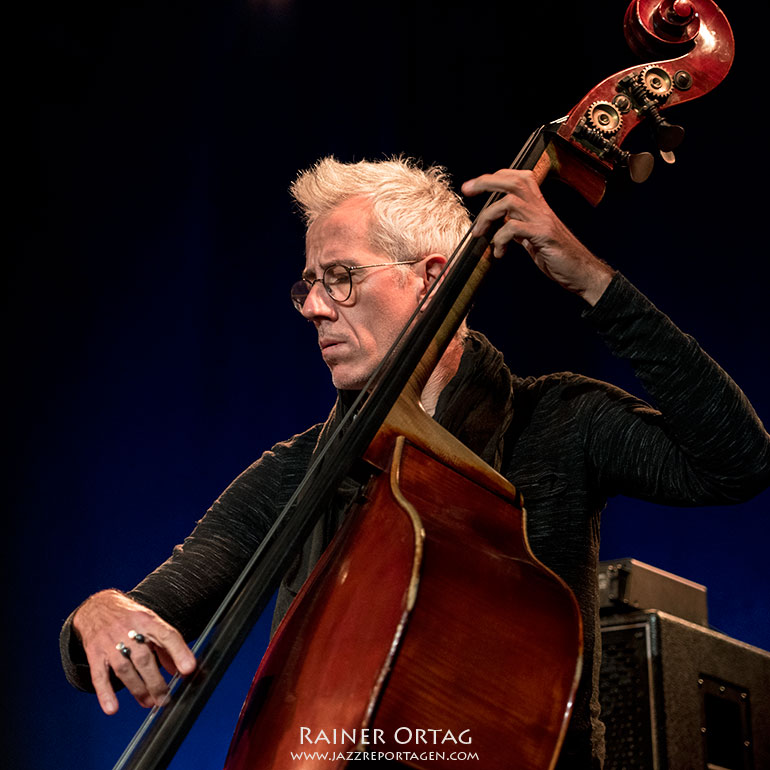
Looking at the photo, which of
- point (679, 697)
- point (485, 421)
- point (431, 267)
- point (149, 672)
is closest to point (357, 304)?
point (431, 267)

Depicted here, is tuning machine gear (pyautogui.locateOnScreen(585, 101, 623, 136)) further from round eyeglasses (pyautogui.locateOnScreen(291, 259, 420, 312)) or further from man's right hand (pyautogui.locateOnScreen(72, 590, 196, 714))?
man's right hand (pyautogui.locateOnScreen(72, 590, 196, 714))

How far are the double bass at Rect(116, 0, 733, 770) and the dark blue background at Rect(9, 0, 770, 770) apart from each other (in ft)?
4.30

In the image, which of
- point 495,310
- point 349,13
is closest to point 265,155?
point 349,13

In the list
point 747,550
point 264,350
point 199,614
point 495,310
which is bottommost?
point 199,614

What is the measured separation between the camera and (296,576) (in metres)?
1.32

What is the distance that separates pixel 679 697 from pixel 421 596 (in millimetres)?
1013

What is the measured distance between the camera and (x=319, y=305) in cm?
144

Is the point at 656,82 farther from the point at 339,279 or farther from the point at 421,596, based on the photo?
the point at 421,596

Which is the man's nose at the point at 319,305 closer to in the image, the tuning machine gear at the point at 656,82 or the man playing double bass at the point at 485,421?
the man playing double bass at the point at 485,421

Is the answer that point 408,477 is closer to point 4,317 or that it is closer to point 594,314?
point 594,314

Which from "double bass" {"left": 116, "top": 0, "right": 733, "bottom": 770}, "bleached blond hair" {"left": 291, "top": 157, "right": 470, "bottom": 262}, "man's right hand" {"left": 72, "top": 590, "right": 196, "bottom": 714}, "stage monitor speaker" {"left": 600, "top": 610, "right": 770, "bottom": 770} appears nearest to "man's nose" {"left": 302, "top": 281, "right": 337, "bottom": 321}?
"bleached blond hair" {"left": 291, "top": 157, "right": 470, "bottom": 262}

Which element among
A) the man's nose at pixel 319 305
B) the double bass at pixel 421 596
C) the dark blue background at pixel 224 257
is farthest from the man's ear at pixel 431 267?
the dark blue background at pixel 224 257

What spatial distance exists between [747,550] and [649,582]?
69 cm

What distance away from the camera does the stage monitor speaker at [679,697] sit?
1.59 m
